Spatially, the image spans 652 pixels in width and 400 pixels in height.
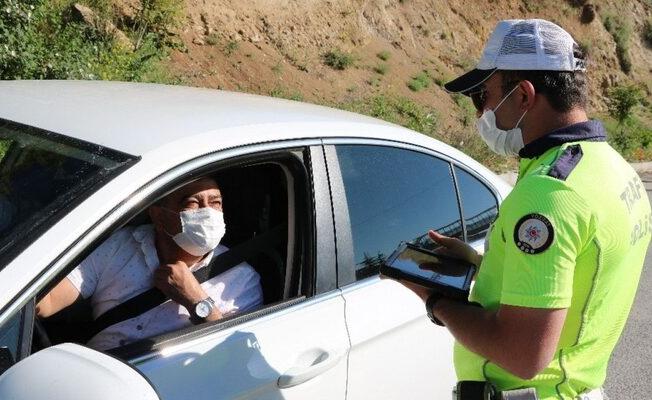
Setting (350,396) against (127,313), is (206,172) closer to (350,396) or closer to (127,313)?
(127,313)

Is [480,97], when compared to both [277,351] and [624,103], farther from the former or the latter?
[624,103]

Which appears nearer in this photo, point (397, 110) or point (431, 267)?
point (431, 267)

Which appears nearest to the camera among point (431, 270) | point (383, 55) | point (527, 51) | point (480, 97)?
point (527, 51)

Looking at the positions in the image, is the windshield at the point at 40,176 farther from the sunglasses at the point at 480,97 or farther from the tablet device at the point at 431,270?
the sunglasses at the point at 480,97

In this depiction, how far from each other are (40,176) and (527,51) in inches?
53.4

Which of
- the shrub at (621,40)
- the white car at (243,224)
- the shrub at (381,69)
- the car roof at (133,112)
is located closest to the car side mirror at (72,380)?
the white car at (243,224)

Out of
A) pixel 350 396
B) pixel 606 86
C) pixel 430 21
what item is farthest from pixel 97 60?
pixel 606 86

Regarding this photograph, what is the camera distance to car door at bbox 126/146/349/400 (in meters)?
1.84

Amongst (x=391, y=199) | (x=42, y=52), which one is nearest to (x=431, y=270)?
(x=391, y=199)

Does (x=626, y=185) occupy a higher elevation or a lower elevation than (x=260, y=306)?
higher

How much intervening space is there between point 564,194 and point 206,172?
96 centimetres

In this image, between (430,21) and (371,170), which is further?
(430,21)

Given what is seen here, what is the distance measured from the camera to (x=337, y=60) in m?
22.4

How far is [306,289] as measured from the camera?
2289 mm
